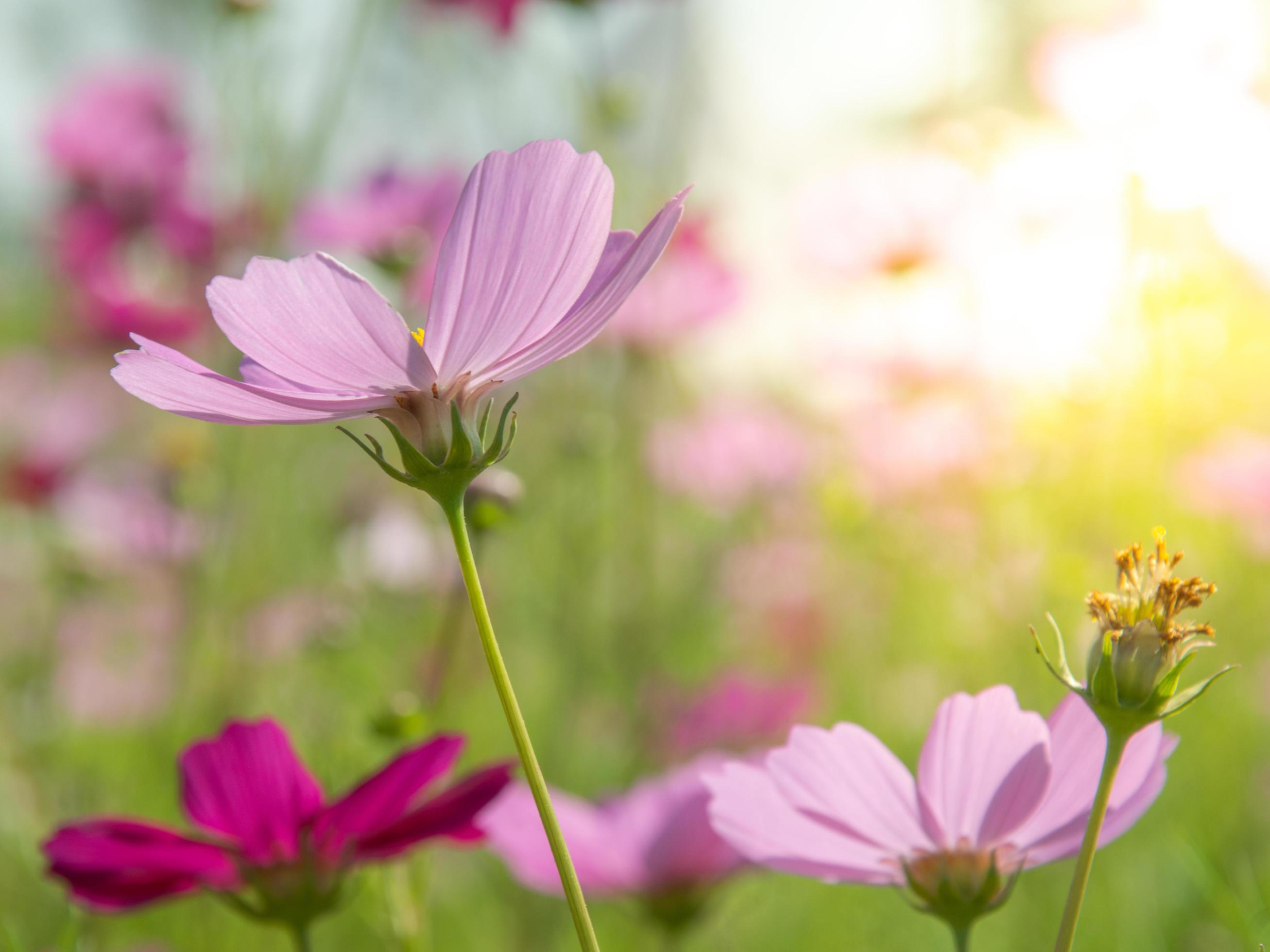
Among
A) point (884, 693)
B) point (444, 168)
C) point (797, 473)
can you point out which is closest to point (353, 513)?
point (444, 168)

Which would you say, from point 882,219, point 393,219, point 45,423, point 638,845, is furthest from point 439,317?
point 45,423

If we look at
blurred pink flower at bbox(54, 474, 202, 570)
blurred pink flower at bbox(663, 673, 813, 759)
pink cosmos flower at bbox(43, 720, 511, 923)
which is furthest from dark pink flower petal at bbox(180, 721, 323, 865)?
blurred pink flower at bbox(54, 474, 202, 570)

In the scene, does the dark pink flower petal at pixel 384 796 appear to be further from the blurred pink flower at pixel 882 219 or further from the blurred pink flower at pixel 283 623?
the blurred pink flower at pixel 882 219

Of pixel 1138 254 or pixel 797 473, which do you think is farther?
pixel 797 473

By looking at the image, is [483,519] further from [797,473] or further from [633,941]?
[797,473]

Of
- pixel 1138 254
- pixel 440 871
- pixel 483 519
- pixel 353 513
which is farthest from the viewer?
pixel 440 871

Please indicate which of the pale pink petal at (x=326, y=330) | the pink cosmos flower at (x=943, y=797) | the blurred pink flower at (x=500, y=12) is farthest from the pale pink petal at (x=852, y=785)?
the blurred pink flower at (x=500, y=12)

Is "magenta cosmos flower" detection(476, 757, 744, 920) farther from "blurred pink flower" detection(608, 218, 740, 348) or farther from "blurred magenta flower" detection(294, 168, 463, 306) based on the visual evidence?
"blurred pink flower" detection(608, 218, 740, 348)
